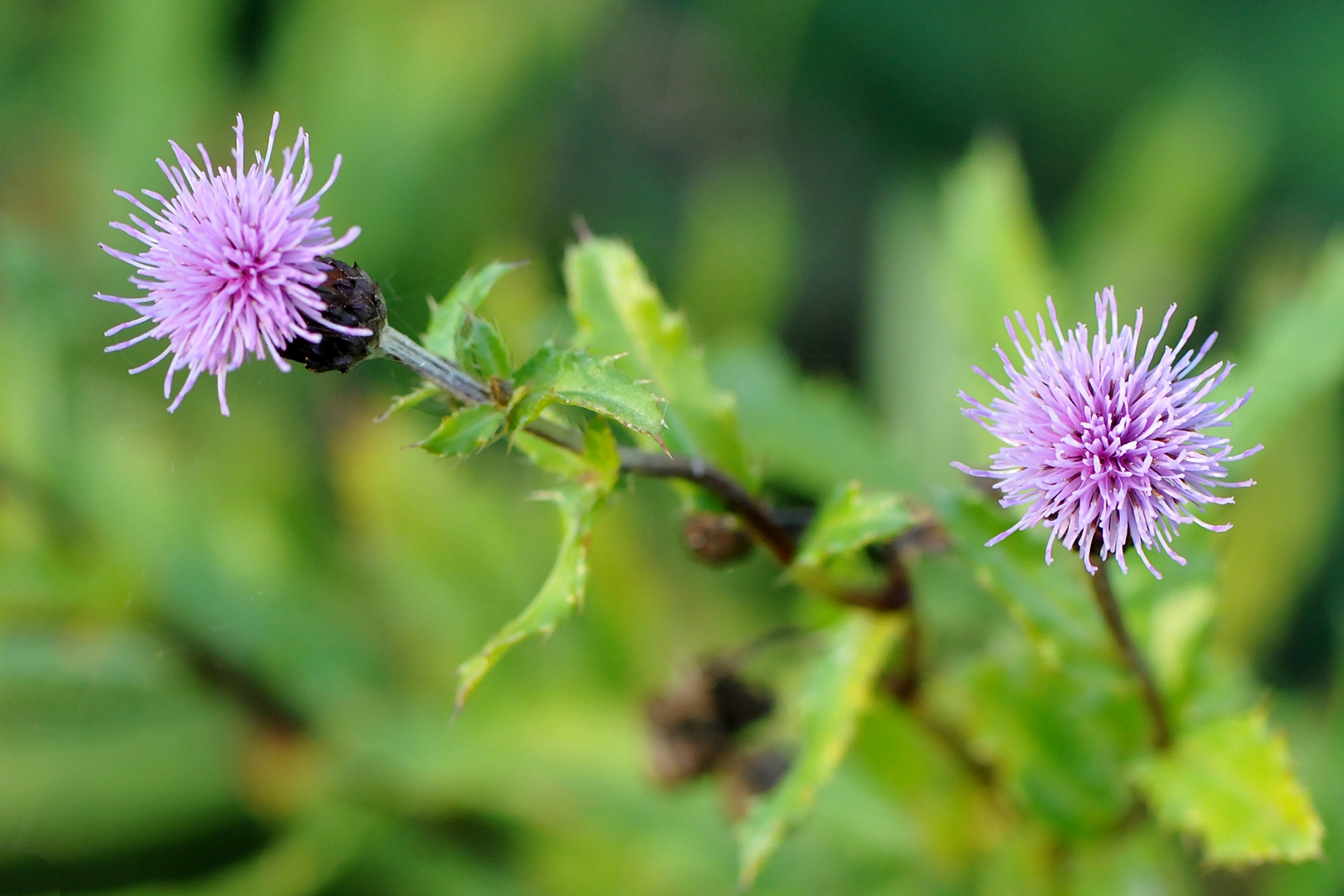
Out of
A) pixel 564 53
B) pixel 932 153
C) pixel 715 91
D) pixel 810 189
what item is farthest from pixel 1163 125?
pixel 564 53

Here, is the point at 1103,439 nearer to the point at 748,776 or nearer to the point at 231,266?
the point at 231,266

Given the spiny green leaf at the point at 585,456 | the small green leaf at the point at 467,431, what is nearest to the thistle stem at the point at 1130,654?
the spiny green leaf at the point at 585,456

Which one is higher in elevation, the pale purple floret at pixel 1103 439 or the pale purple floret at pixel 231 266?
the pale purple floret at pixel 231 266

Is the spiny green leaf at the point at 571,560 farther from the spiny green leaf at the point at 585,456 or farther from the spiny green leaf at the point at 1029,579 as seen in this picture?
the spiny green leaf at the point at 1029,579

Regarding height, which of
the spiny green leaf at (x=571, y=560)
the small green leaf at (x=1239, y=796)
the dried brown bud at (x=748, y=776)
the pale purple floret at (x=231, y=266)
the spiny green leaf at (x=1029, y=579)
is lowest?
the small green leaf at (x=1239, y=796)

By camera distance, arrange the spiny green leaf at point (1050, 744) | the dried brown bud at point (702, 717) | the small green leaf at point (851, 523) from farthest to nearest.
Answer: the dried brown bud at point (702, 717)
the spiny green leaf at point (1050, 744)
the small green leaf at point (851, 523)

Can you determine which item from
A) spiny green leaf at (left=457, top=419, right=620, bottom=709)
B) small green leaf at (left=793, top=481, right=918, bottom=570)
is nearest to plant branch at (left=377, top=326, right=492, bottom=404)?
spiny green leaf at (left=457, top=419, right=620, bottom=709)
